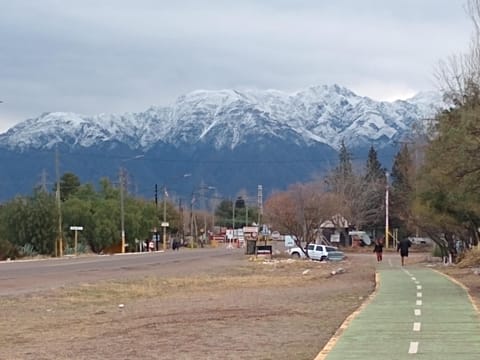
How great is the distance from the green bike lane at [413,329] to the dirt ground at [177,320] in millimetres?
779

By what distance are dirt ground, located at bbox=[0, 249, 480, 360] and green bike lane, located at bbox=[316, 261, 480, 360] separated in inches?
29.3

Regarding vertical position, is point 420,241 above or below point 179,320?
above

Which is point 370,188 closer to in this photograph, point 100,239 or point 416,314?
point 100,239

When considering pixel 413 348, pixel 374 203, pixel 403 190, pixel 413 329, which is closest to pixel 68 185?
pixel 374 203

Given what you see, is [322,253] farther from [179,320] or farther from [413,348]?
[413,348]

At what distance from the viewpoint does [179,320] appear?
78.5 feet

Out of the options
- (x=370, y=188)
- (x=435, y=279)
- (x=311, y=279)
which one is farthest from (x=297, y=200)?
(x=435, y=279)

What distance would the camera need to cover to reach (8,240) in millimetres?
83562

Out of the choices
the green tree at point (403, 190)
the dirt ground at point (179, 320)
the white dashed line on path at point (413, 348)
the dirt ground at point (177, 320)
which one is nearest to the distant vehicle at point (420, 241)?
the green tree at point (403, 190)

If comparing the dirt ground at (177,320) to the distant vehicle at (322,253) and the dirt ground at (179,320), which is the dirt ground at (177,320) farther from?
the distant vehicle at (322,253)

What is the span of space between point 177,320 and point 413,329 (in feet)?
21.2

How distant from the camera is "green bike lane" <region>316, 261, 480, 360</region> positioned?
52.4 feet

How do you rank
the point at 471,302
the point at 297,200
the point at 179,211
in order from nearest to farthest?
the point at 471,302, the point at 297,200, the point at 179,211

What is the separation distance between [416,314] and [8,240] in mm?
64760
